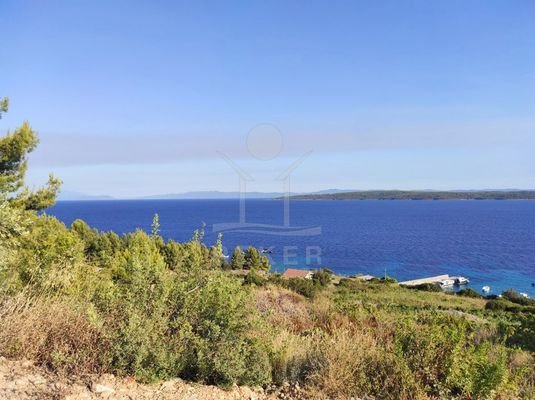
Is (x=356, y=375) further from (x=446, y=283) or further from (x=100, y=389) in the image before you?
(x=446, y=283)

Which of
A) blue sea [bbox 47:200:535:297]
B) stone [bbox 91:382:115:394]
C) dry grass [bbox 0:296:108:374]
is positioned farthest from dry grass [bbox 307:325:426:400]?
blue sea [bbox 47:200:535:297]

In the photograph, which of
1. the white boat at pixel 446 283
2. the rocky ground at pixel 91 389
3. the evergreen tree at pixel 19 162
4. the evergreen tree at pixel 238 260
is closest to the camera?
the rocky ground at pixel 91 389

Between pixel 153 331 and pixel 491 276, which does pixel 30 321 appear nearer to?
pixel 153 331

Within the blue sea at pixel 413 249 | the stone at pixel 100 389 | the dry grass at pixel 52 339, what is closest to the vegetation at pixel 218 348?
the dry grass at pixel 52 339

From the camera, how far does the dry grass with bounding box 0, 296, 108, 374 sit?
3223 millimetres

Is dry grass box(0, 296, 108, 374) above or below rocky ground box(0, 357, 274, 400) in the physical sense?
above

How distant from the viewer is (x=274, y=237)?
317 ft

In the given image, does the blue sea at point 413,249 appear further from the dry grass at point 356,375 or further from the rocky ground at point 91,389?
the rocky ground at point 91,389

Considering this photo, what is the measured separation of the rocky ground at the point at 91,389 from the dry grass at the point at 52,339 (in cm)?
12

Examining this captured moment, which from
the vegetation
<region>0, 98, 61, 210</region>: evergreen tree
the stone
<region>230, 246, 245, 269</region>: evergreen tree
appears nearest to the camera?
the stone

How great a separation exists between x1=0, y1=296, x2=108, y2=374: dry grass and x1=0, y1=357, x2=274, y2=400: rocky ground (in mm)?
122

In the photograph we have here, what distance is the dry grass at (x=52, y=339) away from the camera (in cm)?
322

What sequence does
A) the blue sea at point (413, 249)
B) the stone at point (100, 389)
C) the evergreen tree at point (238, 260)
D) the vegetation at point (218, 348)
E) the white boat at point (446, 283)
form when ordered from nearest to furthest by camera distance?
the stone at point (100, 389)
the vegetation at point (218, 348)
the evergreen tree at point (238, 260)
the white boat at point (446, 283)
the blue sea at point (413, 249)

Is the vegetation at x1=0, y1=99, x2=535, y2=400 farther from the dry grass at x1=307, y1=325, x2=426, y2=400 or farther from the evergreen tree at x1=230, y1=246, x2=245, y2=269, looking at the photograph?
the evergreen tree at x1=230, y1=246, x2=245, y2=269
